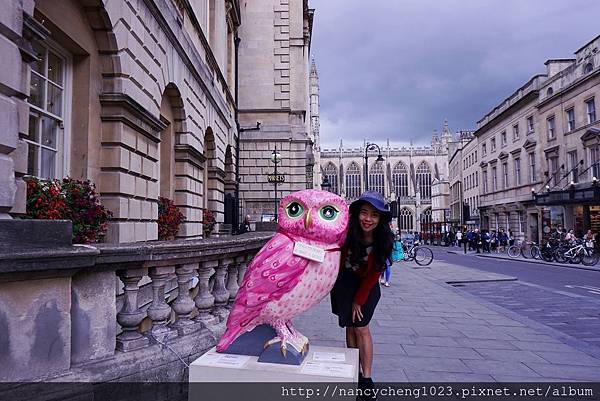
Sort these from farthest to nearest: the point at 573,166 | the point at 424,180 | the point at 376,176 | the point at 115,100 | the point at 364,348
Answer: the point at 376,176 < the point at 424,180 < the point at 573,166 < the point at 115,100 < the point at 364,348

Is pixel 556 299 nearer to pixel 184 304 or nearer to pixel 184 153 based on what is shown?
pixel 184 304

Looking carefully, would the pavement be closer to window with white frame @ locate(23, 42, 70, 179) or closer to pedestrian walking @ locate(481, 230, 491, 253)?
window with white frame @ locate(23, 42, 70, 179)

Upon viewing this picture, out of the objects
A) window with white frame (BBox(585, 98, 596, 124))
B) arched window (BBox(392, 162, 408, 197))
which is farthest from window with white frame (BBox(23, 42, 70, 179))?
arched window (BBox(392, 162, 408, 197))

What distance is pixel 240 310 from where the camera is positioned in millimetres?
2596

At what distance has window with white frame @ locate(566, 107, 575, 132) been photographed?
28.5 meters

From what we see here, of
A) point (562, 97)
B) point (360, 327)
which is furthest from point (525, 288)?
point (562, 97)

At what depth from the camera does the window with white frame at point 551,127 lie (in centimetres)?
3058

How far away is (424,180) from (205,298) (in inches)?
3256

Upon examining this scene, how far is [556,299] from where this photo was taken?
30.3 feet

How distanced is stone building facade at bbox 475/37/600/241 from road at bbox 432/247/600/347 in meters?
14.6

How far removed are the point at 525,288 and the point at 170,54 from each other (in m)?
10.4

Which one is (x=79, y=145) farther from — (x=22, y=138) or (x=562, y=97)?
(x=562, y=97)

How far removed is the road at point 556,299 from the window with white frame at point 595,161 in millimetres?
14478

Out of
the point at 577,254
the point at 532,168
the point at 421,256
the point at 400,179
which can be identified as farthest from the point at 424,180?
the point at 421,256
